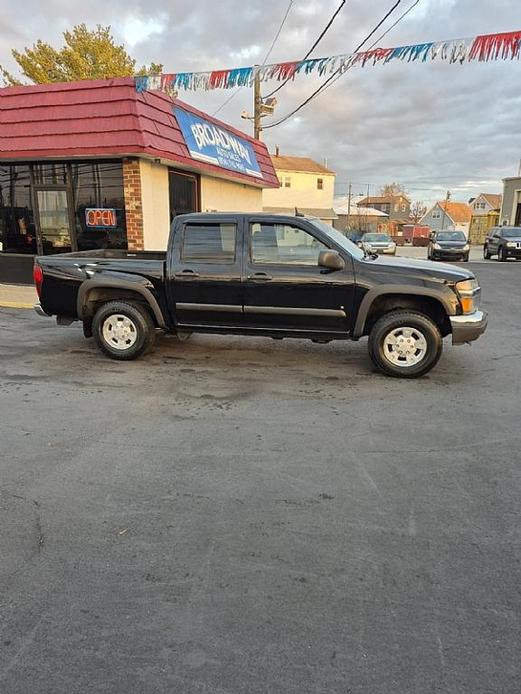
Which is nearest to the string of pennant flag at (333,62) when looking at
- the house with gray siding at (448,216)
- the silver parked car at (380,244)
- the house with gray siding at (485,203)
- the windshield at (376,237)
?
the silver parked car at (380,244)

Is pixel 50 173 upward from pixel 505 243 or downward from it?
upward

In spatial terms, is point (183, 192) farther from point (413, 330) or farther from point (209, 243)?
point (413, 330)

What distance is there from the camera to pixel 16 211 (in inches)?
471

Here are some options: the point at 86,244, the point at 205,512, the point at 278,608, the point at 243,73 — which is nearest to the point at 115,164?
the point at 86,244

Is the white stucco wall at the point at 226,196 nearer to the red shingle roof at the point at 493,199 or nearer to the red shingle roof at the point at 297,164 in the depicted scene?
the red shingle roof at the point at 297,164

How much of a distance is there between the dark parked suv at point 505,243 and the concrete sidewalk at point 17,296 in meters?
21.8

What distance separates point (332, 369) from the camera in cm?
604

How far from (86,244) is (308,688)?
11.2 metres

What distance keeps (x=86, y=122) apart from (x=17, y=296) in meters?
3.97

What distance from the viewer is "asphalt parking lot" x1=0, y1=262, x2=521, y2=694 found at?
2.02 meters

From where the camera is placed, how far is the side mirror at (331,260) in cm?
549

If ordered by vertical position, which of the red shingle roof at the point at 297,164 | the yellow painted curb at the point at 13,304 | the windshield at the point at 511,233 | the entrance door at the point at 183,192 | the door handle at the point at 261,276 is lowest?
the yellow painted curb at the point at 13,304

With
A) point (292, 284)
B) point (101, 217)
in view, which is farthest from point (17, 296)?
point (292, 284)

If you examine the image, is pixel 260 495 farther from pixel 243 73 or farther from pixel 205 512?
pixel 243 73
